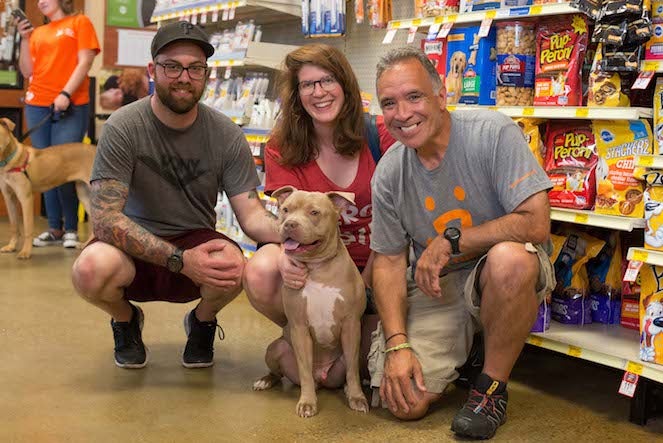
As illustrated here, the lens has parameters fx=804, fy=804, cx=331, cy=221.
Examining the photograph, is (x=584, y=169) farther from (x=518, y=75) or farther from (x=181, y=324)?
(x=181, y=324)

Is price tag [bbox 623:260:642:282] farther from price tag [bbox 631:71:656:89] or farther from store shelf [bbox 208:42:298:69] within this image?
store shelf [bbox 208:42:298:69]

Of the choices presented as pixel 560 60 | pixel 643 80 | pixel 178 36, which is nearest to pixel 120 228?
pixel 178 36

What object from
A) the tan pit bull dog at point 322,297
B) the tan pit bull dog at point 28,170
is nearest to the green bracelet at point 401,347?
the tan pit bull dog at point 322,297

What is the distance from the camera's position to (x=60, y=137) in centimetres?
641

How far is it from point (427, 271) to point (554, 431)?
2.28ft

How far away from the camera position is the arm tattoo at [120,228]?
293cm

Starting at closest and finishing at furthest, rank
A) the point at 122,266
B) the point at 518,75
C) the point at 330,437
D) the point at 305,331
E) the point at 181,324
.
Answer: the point at 330,437, the point at 305,331, the point at 122,266, the point at 518,75, the point at 181,324

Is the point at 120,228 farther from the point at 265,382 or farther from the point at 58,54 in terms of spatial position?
the point at 58,54

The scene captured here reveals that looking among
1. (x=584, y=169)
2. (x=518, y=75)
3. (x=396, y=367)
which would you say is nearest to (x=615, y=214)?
(x=584, y=169)

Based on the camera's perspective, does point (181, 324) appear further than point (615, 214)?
Yes

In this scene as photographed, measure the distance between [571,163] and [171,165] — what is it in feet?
5.18

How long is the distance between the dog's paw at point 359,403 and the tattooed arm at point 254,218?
671mm

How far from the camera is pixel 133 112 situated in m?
3.11

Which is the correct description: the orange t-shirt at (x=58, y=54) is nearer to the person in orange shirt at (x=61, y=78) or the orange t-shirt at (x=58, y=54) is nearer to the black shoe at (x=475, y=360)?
the person in orange shirt at (x=61, y=78)
